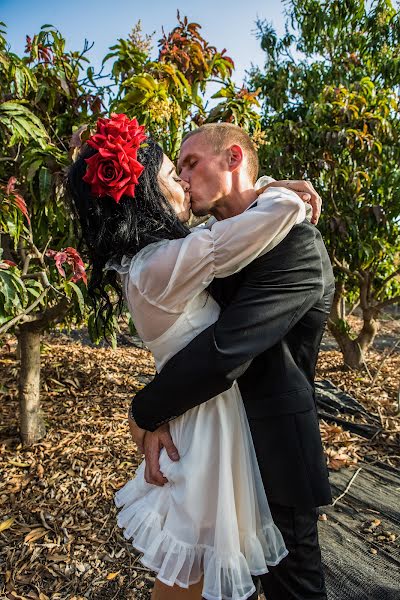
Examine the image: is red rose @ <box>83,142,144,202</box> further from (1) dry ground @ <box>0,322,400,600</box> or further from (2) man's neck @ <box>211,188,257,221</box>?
(1) dry ground @ <box>0,322,400,600</box>

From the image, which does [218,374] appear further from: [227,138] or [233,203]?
[227,138]

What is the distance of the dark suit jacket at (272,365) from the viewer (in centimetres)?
121

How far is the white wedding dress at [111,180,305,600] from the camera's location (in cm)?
121

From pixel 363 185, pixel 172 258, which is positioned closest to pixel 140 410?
pixel 172 258

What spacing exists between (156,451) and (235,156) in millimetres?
1116

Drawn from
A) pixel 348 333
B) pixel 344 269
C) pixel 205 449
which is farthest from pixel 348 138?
pixel 205 449

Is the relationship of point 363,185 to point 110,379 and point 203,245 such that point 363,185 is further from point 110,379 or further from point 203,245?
point 203,245

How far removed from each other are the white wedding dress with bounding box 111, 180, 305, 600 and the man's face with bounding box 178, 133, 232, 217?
36 centimetres

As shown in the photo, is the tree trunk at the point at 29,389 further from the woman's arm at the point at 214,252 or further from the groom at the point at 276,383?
the woman's arm at the point at 214,252

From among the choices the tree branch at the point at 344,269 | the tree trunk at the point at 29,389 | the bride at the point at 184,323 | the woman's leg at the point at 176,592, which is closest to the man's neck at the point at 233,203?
the bride at the point at 184,323

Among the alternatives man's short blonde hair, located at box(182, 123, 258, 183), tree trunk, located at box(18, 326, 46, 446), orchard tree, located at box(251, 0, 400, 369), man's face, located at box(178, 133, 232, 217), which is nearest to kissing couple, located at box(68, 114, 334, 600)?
man's face, located at box(178, 133, 232, 217)

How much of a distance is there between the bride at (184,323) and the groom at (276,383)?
0.19 feet

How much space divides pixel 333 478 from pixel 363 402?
1840mm

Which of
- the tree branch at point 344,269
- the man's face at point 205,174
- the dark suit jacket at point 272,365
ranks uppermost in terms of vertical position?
the man's face at point 205,174
